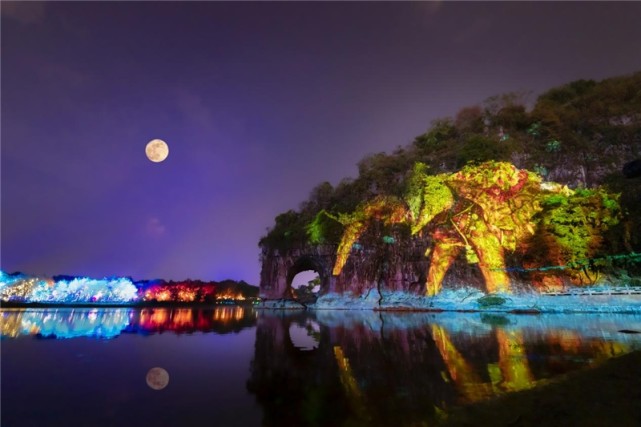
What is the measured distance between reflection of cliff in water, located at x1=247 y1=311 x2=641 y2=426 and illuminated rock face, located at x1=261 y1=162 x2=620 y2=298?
17.0 metres

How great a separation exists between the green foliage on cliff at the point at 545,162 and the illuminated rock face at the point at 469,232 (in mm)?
168

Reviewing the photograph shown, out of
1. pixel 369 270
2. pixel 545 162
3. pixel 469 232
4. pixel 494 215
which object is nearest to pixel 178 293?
pixel 369 270

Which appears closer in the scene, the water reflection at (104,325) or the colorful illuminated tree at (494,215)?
the water reflection at (104,325)

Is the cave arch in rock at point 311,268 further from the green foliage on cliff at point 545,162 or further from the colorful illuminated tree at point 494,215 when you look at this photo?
the colorful illuminated tree at point 494,215

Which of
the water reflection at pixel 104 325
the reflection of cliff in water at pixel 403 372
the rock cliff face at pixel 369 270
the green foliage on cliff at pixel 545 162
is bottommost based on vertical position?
the reflection of cliff in water at pixel 403 372

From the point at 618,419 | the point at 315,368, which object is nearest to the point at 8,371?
the point at 315,368

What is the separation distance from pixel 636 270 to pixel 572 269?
3.63 meters

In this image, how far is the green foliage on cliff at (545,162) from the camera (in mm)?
24203

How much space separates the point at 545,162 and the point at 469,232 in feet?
40.5

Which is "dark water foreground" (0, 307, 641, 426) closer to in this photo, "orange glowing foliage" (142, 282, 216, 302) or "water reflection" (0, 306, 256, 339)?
"water reflection" (0, 306, 256, 339)

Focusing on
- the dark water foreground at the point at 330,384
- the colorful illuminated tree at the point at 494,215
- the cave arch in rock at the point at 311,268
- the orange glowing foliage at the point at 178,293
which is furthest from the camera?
the orange glowing foliage at the point at 178,293

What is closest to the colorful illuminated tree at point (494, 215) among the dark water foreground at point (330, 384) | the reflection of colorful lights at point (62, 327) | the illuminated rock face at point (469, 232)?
the illuminated rock face at point (469, 232)

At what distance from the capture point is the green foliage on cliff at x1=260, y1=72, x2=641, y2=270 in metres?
24.2

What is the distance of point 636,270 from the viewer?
22344 millimetres
